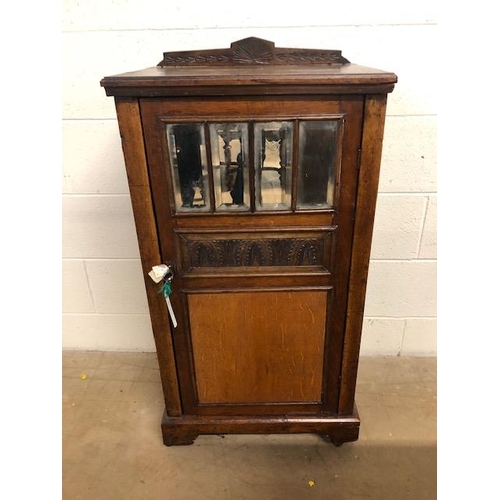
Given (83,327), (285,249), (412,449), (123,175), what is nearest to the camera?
(285,249)

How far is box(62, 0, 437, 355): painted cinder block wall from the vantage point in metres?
1.23

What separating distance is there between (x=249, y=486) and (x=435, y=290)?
0.93m

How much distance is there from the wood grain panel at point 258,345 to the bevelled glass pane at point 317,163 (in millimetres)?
254

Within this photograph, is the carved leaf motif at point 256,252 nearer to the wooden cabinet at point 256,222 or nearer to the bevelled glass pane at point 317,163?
the wooden cabinet at point 256,222

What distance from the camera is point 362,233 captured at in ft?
3.34

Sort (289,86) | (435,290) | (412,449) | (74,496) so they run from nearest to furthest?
(289,86) < (74,496) < (412,449) < (435,290)

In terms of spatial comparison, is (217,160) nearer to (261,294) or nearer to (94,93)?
(261,294)

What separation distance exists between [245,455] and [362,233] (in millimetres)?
775

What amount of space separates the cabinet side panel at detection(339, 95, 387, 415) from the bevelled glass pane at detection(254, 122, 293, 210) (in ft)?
0.53

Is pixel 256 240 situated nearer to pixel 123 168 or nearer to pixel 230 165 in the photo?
pixel 230 165

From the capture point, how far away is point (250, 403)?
4.14 ft

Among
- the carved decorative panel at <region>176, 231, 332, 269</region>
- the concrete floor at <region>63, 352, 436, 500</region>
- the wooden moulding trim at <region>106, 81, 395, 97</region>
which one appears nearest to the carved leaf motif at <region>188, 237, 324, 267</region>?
the carved decorative panel at <region>176, 231, 332, 269</region>

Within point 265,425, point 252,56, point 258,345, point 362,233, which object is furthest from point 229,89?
point 265,425

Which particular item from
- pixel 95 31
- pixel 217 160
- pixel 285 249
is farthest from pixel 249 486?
pixel 95 31
